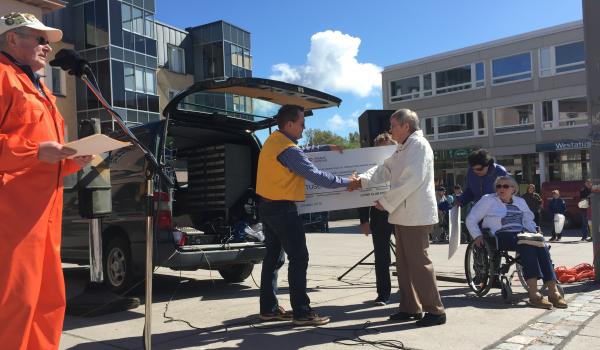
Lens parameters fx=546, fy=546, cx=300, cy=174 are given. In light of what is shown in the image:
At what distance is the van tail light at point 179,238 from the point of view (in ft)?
20.1

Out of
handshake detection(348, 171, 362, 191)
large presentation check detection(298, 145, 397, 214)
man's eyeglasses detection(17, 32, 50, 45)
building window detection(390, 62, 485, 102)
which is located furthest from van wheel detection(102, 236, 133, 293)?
building window detection(390, 62, 485, 102)

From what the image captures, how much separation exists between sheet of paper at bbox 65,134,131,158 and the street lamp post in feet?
19.7

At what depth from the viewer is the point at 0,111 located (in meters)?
2.89

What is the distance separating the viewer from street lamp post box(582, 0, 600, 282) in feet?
22.2

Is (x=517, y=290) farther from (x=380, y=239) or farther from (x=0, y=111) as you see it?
(x=0, y=111)

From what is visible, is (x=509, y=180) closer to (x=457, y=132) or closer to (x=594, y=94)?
(x=594, y=94)

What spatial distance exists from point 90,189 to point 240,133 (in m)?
2.66

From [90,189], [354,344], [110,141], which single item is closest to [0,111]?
[110,141]

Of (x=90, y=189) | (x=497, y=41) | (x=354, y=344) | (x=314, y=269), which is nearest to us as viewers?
(x=354, y=344)

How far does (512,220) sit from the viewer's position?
6223mm

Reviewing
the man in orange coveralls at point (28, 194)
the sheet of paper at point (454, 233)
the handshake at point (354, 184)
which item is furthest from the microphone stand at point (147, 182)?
the sheet of paper at point (454, 233)

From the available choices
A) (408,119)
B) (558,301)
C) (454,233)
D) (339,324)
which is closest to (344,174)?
(408,119)

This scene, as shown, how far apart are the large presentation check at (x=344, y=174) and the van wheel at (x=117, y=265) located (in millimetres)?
2420

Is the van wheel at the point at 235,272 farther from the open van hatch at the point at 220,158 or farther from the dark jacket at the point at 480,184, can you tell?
the dark jacket at the point at 480,184
